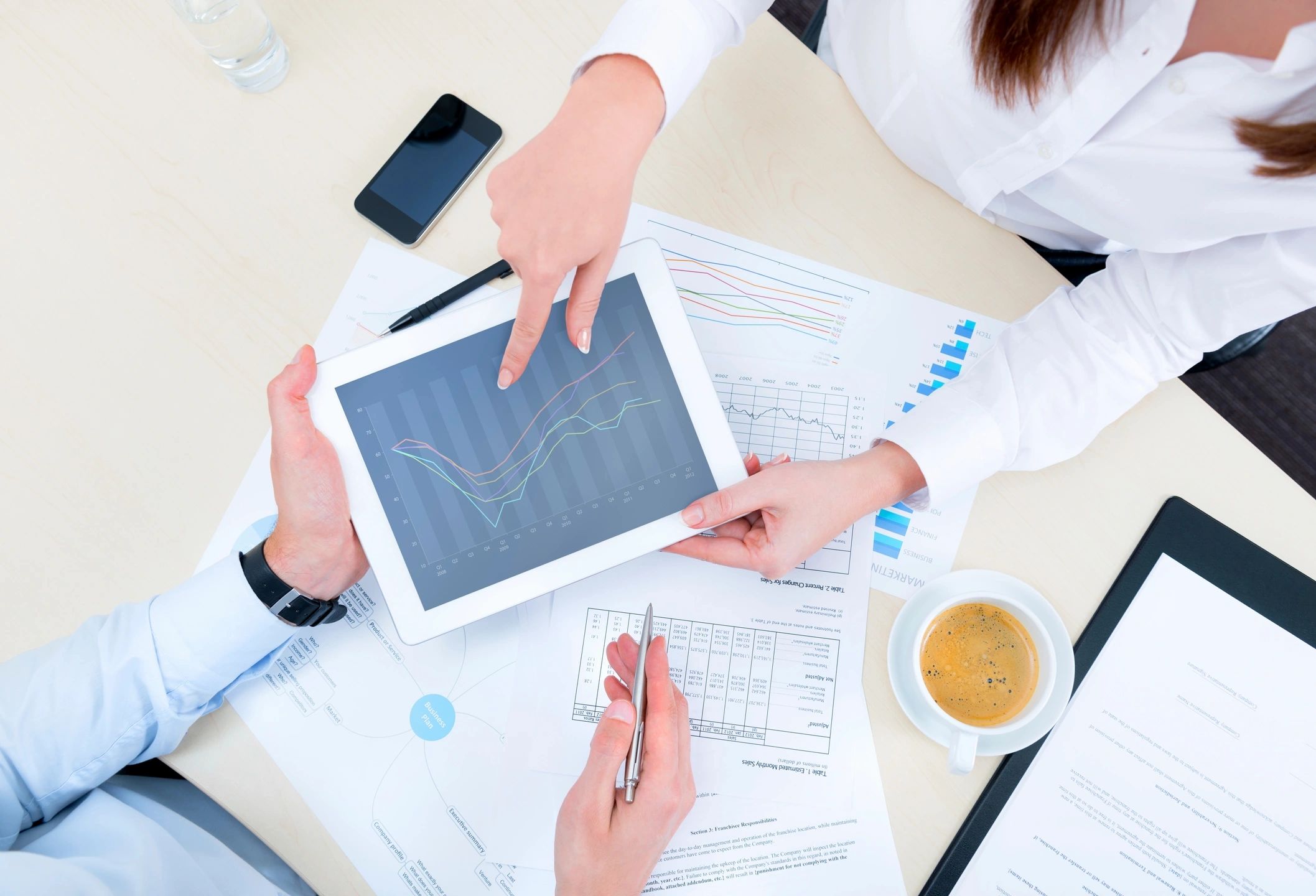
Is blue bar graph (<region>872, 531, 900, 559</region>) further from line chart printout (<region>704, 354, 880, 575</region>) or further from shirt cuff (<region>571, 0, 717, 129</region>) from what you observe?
shirt cuff (<region>571, 0, 717, 129</region>)

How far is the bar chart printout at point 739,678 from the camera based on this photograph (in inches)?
28.8

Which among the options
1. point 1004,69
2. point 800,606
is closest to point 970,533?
point 800,606

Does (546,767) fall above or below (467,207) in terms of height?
below

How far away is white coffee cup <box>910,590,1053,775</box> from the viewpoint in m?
0.66

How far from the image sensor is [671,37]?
2.29 ft

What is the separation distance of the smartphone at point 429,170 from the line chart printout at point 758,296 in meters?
0.17

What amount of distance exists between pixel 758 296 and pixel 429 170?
34 cm

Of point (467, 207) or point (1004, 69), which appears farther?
point (467, 207)

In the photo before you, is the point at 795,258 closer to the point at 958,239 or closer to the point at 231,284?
the point at 958,239

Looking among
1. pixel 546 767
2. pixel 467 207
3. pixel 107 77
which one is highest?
pixel 107 77

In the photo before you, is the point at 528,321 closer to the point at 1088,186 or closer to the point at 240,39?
the point at 240,39

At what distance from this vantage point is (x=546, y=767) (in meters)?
0.72

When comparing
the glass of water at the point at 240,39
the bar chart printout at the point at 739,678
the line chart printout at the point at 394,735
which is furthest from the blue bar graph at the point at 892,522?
the glass of water at the point at 240,39

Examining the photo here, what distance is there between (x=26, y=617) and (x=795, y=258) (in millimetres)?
782
